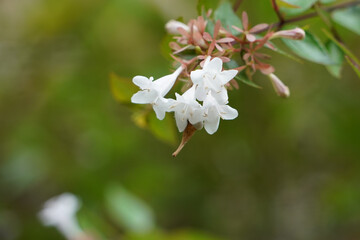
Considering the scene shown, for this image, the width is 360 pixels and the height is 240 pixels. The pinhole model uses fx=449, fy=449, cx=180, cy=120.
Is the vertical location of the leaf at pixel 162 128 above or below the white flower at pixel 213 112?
below

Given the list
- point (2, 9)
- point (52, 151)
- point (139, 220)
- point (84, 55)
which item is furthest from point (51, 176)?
point (2, 9)

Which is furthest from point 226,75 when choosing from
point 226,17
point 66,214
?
point 66,214

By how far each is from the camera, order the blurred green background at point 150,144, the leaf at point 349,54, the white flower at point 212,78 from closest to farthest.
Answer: the white flower at point 212,78
the leaf at point 349,54
the blurred green background at point 150,144

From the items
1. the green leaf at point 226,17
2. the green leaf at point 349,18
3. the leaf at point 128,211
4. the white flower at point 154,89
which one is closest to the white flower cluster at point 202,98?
the white flower at point 154,89

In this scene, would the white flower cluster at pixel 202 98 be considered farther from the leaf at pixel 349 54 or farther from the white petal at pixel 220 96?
the leaf at pixel 349 54

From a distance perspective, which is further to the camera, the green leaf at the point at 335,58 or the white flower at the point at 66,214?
the white flower at the point at 66,214

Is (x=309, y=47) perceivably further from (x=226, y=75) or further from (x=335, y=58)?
(x=226, y=75)

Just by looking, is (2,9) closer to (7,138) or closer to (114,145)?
(7,138)
